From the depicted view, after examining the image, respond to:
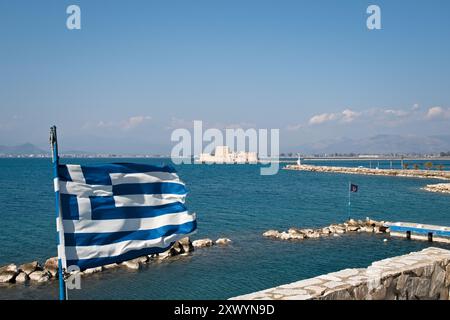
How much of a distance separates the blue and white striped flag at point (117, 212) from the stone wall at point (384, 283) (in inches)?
71.2

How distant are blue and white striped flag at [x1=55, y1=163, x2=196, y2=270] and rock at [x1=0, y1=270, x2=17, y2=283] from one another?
49.6 ft

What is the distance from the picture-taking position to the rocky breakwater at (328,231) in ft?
93.3

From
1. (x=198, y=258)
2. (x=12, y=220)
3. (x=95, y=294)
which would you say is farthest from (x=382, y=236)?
(x=12, y=220)

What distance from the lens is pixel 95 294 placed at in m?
16.6

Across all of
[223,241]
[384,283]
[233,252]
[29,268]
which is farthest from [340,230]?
[384,283]

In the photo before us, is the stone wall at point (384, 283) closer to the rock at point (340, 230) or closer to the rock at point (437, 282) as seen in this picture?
the rock at point (437, 282)

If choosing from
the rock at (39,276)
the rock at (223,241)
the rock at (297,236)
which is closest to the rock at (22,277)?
the rock at (39,276)

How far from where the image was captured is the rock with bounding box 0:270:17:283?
1838 centimetres

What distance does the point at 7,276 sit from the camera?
18.5 meters

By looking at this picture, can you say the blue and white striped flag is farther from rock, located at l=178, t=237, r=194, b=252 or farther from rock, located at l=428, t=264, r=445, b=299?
rock, located at l=178, t=237, r=194, b=252

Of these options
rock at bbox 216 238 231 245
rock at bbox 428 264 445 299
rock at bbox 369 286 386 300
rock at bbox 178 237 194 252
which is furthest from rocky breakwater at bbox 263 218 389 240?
rock at bbox 369 286 386 300

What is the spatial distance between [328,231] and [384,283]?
23691mm

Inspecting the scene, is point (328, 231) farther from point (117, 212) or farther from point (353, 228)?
point (117, 212)
